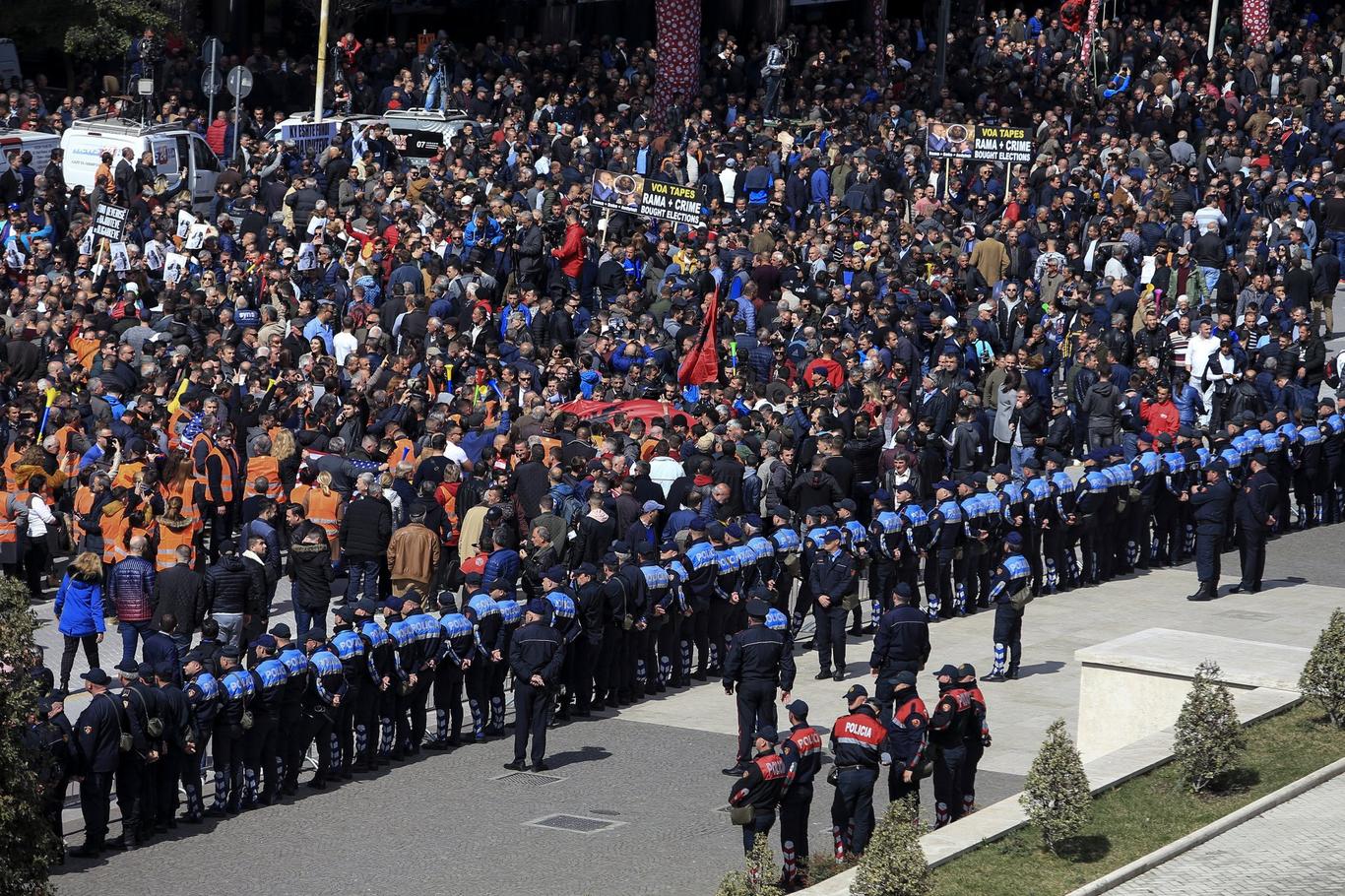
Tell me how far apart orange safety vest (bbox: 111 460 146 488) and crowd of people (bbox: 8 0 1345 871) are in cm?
3

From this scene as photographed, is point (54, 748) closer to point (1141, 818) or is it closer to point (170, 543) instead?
point (170, 543)

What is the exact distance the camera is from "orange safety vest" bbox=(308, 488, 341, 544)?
21.2 metres

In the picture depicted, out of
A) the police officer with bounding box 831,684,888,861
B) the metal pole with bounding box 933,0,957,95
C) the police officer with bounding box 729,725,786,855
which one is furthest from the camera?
the metal pole with bounding box 933,0,957,95

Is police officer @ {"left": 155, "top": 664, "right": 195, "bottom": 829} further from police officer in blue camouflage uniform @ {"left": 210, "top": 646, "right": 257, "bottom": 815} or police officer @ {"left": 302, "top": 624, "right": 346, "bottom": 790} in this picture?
police officer @ {"left": 302, "top": 624, "right": 346, "bottom": 790}

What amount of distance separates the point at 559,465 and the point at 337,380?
130 inches

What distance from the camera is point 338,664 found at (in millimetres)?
17297

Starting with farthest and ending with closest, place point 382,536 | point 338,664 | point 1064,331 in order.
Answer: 1. point 1064,331
2. point 382,536
3. point 338,664

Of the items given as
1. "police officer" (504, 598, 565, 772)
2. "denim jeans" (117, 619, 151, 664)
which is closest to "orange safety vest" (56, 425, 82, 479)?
"denim jeans" (117, 619, 151, 664)

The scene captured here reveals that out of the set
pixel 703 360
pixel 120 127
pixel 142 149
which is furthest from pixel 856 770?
pixel 120 127

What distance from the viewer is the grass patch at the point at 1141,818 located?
46.9 feet

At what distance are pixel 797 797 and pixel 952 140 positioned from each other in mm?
19657

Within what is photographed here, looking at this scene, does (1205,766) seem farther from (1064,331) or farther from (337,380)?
(1064,331)

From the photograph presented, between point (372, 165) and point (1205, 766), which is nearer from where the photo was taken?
point (1205, 766)

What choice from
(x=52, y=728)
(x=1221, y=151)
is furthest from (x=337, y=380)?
(x=1221, y=151)
